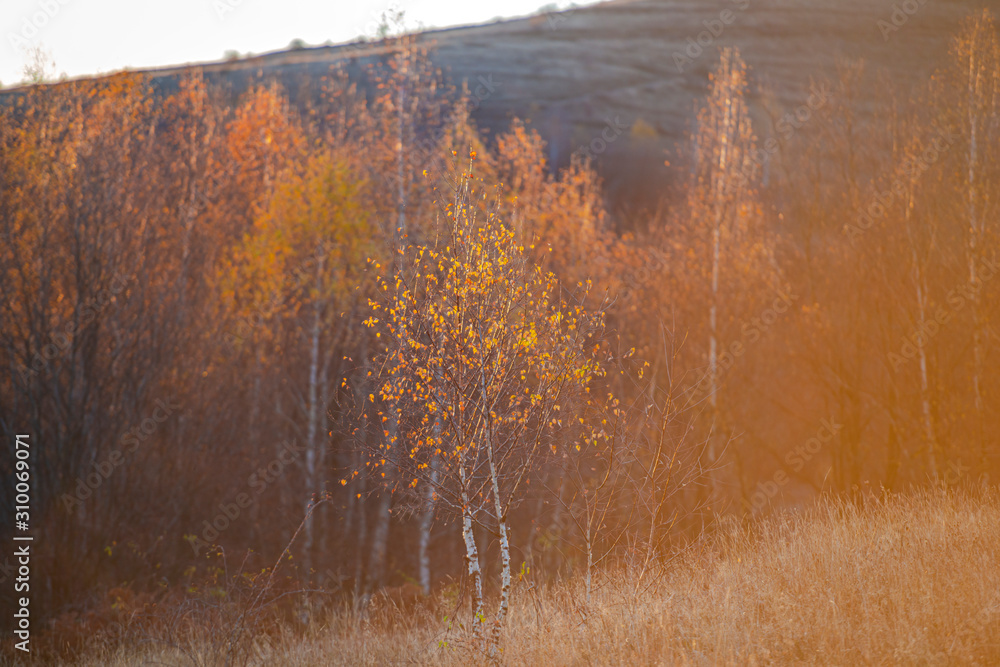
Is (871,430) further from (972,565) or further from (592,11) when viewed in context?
(592,11)

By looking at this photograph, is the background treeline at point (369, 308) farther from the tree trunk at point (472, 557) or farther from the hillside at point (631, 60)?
the hillside at point (631, 60)

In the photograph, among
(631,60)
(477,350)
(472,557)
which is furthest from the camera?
(631,60)

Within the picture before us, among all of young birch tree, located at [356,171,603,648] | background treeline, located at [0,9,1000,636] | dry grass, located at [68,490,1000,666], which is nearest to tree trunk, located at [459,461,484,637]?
young birch tree, located at [356,171,603,648]

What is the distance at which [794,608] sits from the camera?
6941 mm

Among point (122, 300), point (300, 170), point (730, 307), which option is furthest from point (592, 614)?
point (300, 170)

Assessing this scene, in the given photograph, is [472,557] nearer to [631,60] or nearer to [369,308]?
[369,308]

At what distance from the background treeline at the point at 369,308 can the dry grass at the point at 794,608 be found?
356 centimetres

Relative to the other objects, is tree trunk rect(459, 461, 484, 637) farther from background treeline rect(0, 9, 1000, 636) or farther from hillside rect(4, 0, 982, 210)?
hillside rect(4, 0, 982, 210)

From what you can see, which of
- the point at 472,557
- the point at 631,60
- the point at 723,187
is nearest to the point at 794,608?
the point at 472,557

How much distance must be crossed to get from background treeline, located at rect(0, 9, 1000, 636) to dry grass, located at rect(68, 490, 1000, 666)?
11.7 feet

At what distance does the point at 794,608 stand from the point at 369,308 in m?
13.6

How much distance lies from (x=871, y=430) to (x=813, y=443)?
197 cm

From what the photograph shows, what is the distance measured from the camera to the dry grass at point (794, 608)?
6.09m

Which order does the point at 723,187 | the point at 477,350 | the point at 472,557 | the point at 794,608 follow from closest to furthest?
the point at 794,608 < the point at 472,557 < the point at 477,350 < the point at 723,187
